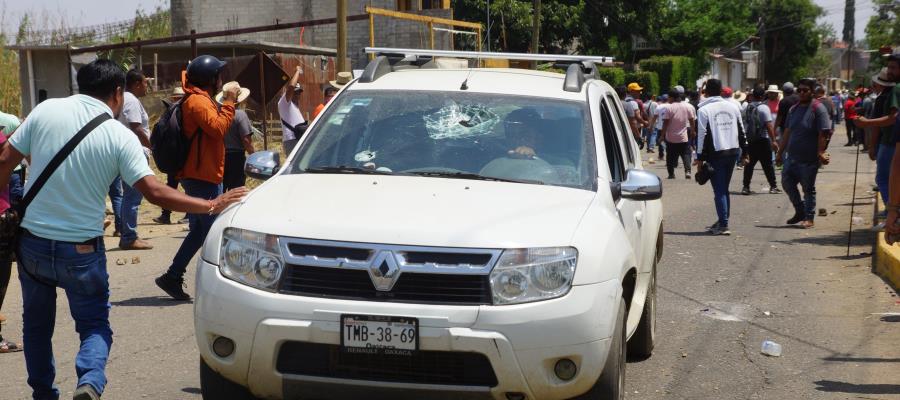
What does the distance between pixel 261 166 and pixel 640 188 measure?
1987 mm

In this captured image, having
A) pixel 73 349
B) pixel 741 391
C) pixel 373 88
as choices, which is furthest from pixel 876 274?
pixel 73 349

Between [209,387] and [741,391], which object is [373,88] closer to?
[209,387]

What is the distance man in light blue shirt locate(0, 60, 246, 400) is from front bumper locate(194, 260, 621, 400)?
0.58m

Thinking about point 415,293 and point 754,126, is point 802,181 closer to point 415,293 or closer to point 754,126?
point 754,126

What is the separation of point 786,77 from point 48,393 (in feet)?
297

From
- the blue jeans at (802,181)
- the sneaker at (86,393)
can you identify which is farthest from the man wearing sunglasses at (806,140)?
the sneaker at (86,393)

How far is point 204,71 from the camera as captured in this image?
8.25 meters

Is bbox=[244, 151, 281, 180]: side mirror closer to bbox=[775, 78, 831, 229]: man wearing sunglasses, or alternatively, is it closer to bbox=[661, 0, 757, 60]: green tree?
bbox=[775, 78, 831, 229]: man wearing sunglasses

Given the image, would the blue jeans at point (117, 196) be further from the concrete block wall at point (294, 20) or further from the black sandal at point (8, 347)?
the concrete block wall at point (294, 20)

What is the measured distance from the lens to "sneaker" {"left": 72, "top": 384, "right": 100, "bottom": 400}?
4785 mm

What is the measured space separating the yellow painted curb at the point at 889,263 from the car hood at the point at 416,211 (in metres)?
5.54

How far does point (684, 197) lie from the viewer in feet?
60.5

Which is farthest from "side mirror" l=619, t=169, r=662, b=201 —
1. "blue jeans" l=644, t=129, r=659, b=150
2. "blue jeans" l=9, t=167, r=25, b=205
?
"blue jeans" l=644, t=129, r=659, b=150

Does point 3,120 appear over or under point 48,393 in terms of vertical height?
over
